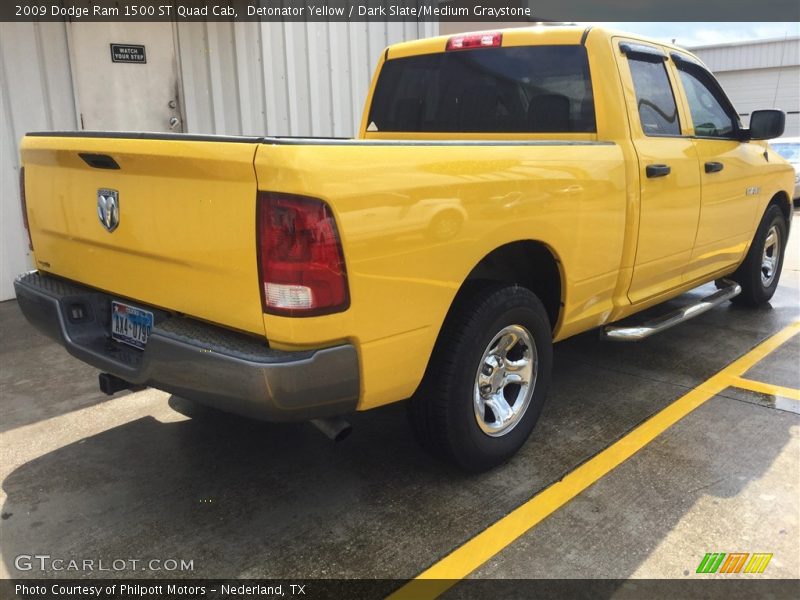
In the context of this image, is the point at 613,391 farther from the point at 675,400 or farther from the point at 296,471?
the point at 296,471

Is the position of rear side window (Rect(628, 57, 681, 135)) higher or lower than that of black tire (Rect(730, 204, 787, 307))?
higher

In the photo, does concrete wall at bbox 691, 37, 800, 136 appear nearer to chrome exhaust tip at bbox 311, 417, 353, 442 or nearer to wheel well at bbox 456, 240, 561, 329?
wheel well at bbox 456, 240, 561, 329

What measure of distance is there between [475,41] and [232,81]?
3980 mm

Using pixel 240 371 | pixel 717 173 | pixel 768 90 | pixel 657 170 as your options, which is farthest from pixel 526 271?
pixel 768 90

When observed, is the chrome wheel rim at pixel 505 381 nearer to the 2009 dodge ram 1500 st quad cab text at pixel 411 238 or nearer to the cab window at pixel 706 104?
the 2009 dodge ram 1500 st quad cab text at pixel 411 238

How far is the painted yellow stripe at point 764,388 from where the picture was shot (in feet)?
13.3

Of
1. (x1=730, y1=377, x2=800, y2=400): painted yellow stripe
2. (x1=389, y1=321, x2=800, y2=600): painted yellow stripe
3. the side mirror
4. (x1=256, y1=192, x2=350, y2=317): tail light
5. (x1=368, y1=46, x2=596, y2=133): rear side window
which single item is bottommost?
(x1=730, y1=377, x2=800, y2=400): painted yellow stripe

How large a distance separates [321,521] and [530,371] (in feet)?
3.92

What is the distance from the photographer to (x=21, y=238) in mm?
6238

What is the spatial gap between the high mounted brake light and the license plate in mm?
2466

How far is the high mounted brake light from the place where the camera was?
388 centimetres

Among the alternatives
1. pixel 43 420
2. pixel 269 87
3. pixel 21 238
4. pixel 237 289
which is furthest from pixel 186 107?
pixel 237 289

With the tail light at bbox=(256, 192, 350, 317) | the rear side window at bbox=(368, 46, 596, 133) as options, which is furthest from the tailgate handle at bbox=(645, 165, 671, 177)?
the tail light at bbox=(256, 192, 350, 317)

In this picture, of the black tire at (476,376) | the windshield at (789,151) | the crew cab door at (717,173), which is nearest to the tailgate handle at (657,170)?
the crew cab door at (717,173)
